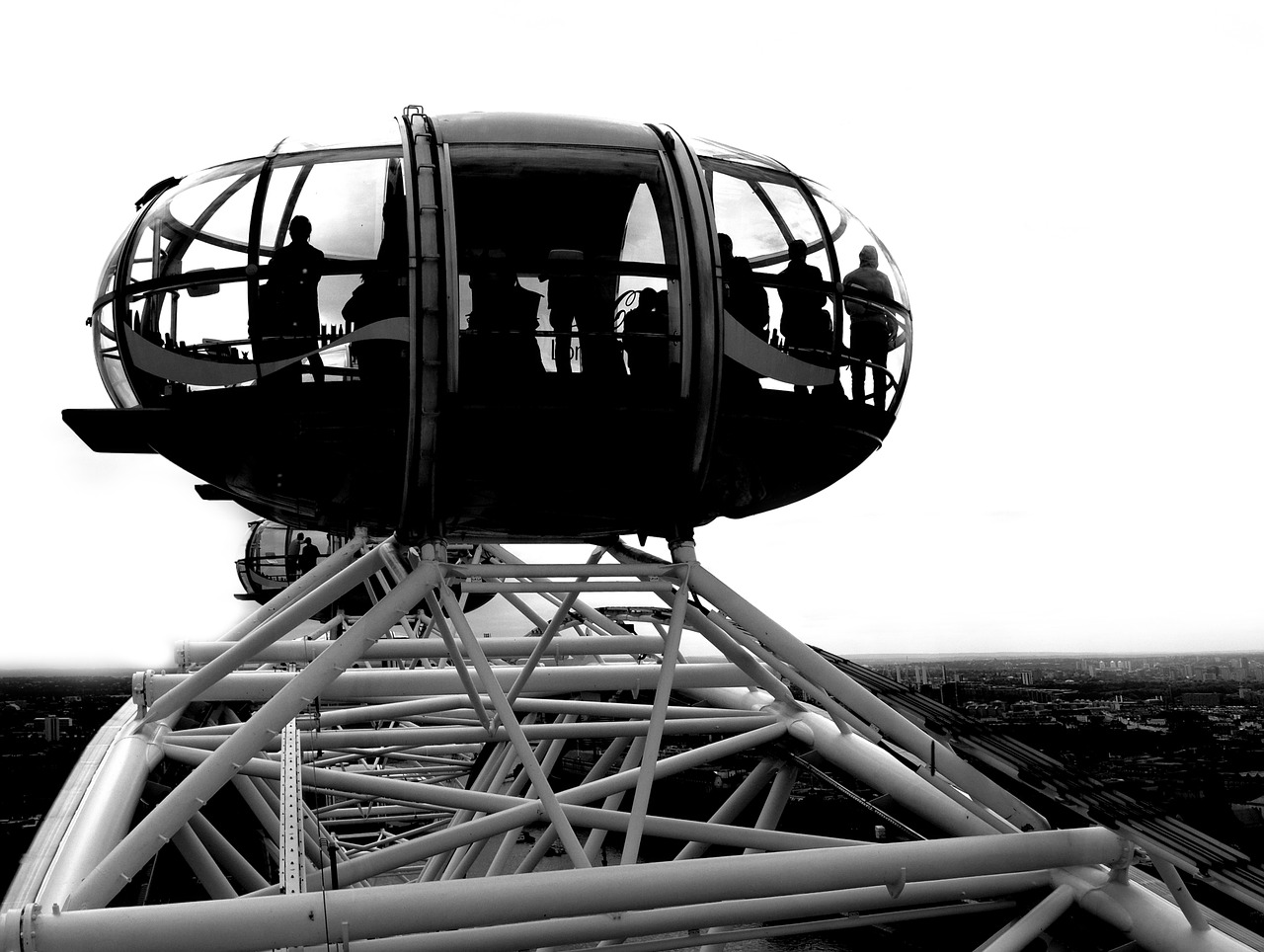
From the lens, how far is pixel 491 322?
22.9 feet

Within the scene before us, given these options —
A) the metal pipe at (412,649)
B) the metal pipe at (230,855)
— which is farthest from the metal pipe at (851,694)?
the metal pipe at (230,855)

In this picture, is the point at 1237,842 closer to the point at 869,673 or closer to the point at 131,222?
the point at 869,673

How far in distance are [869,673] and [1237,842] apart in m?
2.41

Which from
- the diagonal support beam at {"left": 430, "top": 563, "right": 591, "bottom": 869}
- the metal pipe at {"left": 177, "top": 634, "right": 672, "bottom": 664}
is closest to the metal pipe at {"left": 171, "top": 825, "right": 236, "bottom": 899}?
the metal pipe at {"left": 177, "top": 634, "right": 672, "bottom": 664}

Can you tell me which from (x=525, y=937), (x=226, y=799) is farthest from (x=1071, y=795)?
(x=226, y=799)

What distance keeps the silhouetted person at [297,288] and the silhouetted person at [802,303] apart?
2551mm

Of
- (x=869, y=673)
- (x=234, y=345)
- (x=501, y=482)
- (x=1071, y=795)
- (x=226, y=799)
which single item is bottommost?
(x=226, y=799)

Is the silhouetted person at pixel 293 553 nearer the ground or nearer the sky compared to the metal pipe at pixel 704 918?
nearer the sky

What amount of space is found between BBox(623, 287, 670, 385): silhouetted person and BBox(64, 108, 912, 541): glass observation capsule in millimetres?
12

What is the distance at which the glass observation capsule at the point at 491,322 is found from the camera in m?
→ 7.00

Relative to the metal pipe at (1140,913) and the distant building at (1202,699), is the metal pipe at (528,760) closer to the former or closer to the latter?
the metal pipe at (1140,913)

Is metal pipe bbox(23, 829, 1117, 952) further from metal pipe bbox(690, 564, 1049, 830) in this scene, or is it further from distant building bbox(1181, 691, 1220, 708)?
distant building bbox(1181, 691, 1220, 708)

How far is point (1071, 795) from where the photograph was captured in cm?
714

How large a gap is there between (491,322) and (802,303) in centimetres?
179
